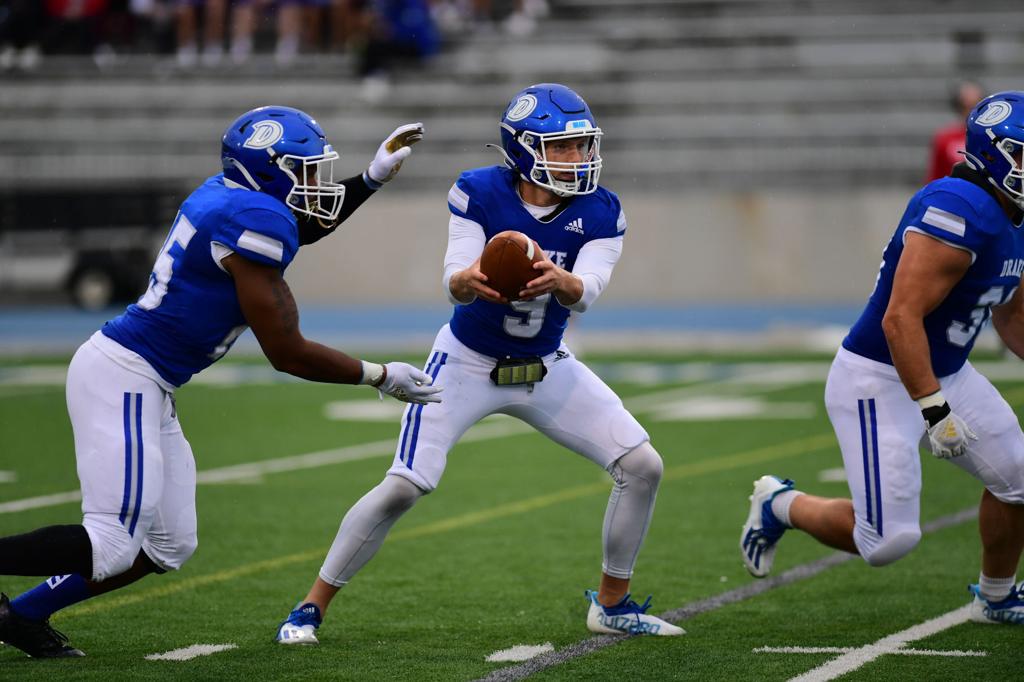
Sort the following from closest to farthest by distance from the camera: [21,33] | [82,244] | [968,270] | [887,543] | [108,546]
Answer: [108,546] → [968,270] → [887,543] → [82,244] → [21,33]

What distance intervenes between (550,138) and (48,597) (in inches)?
80.2

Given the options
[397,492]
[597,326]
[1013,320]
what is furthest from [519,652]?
[597,326]

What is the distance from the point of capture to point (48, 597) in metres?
4.54

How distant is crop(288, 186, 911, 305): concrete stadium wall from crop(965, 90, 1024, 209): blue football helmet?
13407 mm

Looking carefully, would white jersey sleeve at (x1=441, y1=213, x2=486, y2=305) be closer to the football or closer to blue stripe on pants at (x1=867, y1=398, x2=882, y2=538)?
the football

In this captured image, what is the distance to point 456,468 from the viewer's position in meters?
8.57

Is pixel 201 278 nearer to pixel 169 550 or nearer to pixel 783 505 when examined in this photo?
pixel 169 550

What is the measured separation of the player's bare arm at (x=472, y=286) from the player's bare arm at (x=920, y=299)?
1140 mm

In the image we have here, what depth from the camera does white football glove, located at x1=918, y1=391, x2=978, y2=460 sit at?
14.1ft

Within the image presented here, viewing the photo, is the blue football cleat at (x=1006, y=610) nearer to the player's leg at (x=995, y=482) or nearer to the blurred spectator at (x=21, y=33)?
the player's leg at (x=995, y=482)

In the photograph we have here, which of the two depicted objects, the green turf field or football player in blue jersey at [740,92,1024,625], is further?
the green turf field

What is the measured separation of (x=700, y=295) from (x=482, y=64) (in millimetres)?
4482

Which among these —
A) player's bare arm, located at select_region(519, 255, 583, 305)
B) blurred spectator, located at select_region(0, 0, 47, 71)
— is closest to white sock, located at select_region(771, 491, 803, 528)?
player's bare arm, located at select_region(519, 255, 583, 305)

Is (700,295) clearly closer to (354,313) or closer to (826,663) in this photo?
(354,313)
